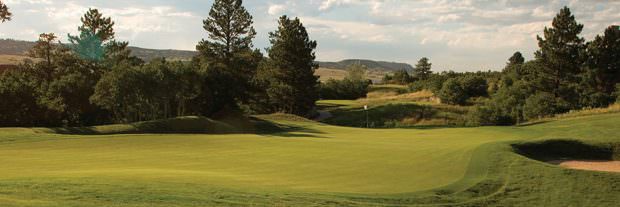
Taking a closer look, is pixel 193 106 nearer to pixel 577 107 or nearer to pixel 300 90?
pixel 300 90

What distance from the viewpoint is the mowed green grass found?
12.0 m

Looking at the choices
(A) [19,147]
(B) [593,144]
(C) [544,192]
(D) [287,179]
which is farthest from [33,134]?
(B) [593,144]

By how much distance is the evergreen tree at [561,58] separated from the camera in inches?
2124

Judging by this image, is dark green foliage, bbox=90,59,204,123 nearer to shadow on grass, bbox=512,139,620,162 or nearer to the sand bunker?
shadow on grass, bbox=512,139,620,162

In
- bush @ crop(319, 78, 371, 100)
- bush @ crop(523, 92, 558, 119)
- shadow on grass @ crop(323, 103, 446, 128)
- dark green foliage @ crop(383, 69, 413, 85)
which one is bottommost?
shadow on grass @ crop(323, 103, 446, 128)

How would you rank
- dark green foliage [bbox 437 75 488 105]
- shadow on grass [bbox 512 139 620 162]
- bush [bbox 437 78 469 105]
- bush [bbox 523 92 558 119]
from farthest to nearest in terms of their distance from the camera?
1. dark green foliage [bbox 437 75 488 105]
2. bush [bbox 437 78 469 105]
3. bush [bbox 523 92 558 119]
4. shadow on grass [bbox 512 139 620 162]

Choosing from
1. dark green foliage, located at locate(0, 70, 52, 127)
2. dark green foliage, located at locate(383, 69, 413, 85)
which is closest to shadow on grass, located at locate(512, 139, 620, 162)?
dark green foliage, located at locate(0, 70, 52, 127)

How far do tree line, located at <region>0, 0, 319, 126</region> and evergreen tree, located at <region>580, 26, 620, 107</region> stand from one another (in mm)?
33548

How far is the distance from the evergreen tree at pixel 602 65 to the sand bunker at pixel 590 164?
3763 centimetres

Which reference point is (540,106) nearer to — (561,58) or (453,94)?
(561,58)

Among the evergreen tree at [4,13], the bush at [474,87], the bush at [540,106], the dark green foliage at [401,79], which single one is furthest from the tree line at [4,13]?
the dark green foliage at [401,79]

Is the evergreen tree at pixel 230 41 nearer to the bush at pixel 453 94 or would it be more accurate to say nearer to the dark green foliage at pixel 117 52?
the dark green foliage at pixel 117 52

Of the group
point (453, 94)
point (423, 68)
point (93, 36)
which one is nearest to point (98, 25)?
point (93, 36)

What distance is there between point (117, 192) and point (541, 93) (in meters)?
53.5
